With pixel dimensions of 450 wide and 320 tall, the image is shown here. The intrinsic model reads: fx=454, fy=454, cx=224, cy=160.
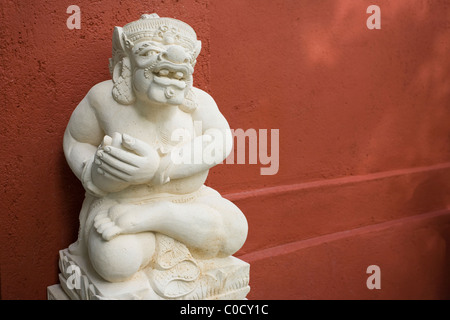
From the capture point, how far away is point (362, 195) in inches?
120

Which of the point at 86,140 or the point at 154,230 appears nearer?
the point at 154,230

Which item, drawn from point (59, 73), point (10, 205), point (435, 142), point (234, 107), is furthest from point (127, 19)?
point (435, 142)

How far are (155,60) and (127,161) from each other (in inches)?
14.4

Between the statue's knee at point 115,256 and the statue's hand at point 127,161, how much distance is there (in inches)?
8.2

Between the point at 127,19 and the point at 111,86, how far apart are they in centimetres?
53

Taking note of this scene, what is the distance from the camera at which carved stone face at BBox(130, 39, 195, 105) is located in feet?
5.14

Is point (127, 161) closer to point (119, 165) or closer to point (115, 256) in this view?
point (119, 165)

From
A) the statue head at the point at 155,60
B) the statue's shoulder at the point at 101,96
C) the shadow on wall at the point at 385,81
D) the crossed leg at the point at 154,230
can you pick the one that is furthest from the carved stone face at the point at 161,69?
the shadow on wall at the point at 385,81

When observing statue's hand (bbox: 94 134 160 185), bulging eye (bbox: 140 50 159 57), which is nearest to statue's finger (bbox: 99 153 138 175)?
statue's hand (bbox: 94 134 160 185)

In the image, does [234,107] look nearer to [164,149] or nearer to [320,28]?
[320,28]

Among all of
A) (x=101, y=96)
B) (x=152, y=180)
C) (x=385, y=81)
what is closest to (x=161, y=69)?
(x=101, y=96)

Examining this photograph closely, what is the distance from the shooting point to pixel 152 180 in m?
1.61

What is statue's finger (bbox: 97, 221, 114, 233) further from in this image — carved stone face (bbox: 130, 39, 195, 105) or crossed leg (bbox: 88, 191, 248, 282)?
carved stone face (bbox: 130, 39, 195, 105)

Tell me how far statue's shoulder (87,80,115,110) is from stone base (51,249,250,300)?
1.99 feet
